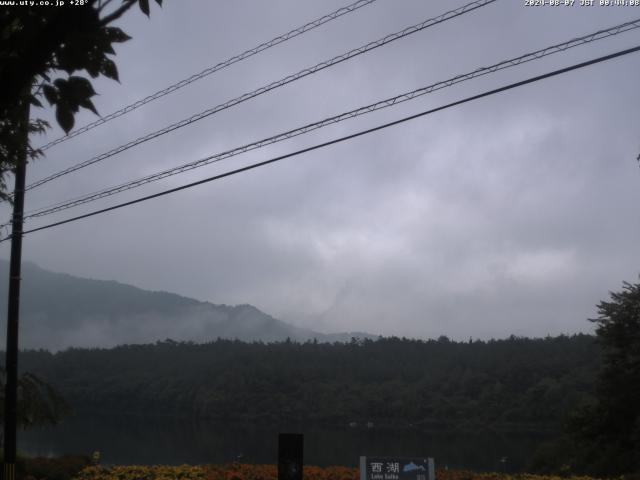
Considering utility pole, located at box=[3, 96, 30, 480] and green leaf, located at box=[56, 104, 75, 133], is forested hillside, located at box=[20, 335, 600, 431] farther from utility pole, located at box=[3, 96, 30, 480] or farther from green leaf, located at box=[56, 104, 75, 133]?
green leaf, located at box=[56, 104, 75, 133]

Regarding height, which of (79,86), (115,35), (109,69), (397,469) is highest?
(115,35)

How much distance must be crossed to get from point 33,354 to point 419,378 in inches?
1663

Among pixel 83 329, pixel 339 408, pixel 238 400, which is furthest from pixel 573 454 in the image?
pixel 83 329

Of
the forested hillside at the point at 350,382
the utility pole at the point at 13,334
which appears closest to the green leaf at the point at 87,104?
the utility pole at the point at 13,334

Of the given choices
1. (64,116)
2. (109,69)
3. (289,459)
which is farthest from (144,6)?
(289,459)

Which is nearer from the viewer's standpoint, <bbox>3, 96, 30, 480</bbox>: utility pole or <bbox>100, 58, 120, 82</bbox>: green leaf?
<bbox>100, 58, 120, 82</bbox>: green leaf

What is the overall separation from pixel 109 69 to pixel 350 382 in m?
75.8

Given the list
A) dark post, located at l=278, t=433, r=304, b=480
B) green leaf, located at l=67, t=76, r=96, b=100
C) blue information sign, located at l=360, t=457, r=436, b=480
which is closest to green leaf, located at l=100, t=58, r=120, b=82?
green leaf, located at l=67, t=76, r=96, b=100

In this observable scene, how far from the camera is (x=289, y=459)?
888 centimetres

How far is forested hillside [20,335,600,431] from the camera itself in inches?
2314

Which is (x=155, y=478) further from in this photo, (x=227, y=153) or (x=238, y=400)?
(x=238, y=400)

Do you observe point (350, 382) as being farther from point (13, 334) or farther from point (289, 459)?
point (289, 459)

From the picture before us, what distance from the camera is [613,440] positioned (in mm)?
22031

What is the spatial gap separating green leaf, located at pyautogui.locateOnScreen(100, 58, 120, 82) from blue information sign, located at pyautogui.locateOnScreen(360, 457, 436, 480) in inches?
320
